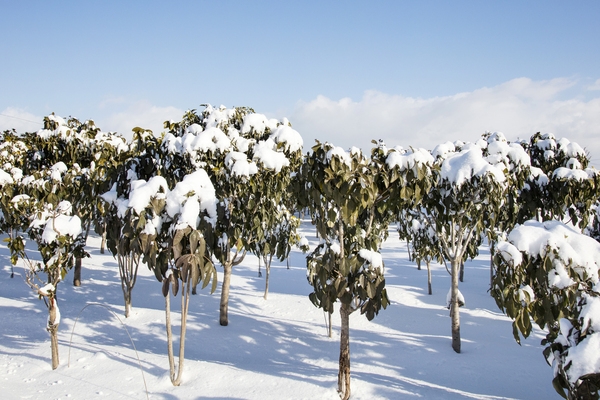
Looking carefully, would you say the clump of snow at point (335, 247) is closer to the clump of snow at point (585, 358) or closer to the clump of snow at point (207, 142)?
the clump of snow at point (585, 358)

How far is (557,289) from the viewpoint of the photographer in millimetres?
3443

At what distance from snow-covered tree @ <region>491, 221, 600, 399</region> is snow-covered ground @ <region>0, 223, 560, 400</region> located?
3348 millimetres

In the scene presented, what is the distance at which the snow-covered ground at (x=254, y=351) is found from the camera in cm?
623

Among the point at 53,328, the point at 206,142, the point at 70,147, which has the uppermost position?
the point at 70,147

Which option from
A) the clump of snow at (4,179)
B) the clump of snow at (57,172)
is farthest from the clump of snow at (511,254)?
the clump of snow at (4,179)

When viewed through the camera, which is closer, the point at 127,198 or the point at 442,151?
the point at 127,198

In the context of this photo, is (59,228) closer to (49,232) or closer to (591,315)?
(49,232)

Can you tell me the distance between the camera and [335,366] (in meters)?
7.98

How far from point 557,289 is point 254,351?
24.2ft

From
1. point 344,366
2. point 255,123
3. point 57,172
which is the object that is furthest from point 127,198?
point 344,366

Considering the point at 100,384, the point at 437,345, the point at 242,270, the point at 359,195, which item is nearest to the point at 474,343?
the point at 437,345

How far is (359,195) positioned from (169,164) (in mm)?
5413

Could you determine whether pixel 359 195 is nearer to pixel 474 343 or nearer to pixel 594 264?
pixel 594 264

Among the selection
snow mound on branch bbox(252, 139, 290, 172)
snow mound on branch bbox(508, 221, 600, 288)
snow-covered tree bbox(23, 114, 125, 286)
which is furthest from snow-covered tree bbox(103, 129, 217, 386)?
snow-covered tree bbox(23, 114, 125, 286)
